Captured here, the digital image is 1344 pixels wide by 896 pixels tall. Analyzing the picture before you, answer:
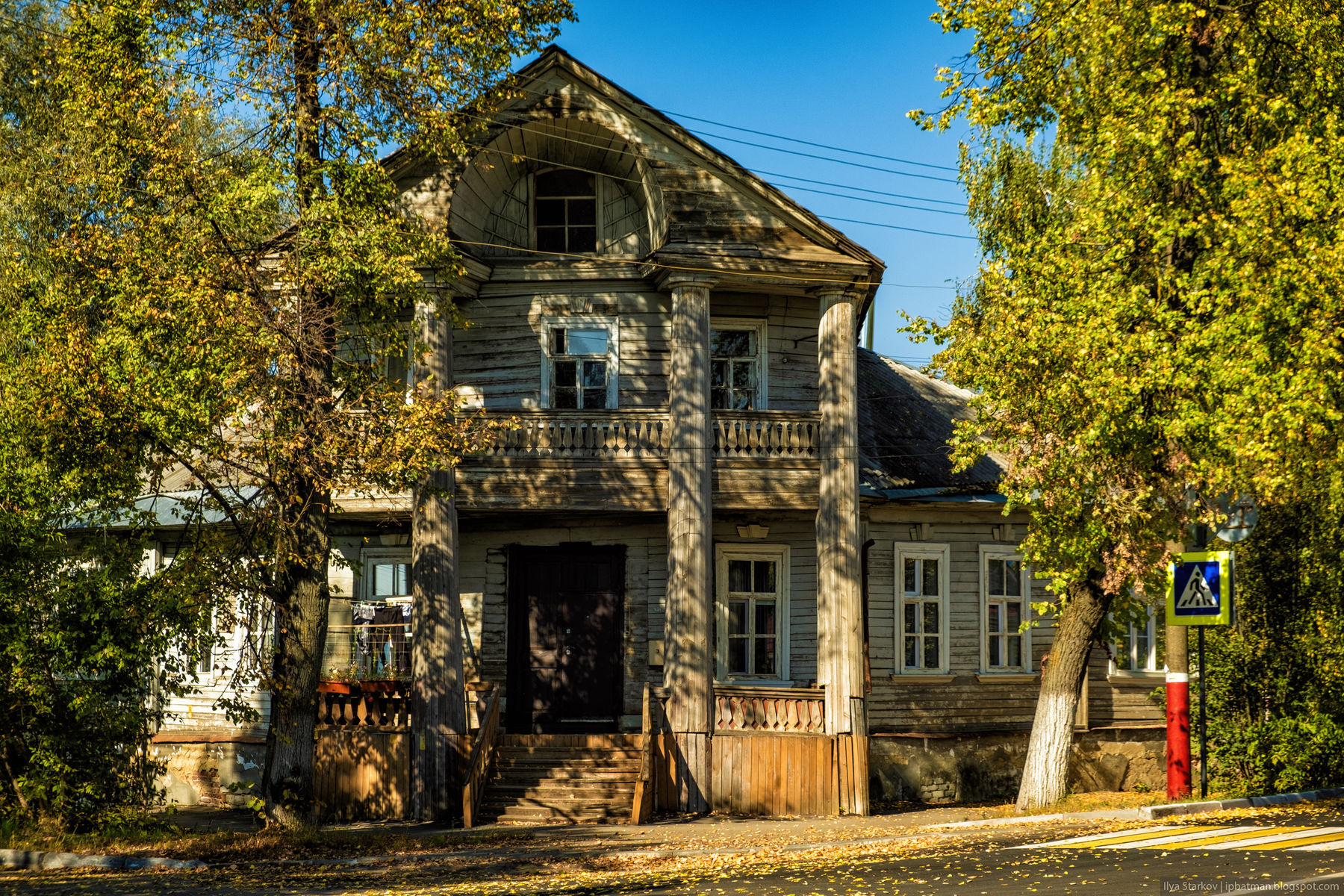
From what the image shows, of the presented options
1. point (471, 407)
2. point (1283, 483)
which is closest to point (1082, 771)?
point (1283, 483)

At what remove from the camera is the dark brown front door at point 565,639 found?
1775 centimetres

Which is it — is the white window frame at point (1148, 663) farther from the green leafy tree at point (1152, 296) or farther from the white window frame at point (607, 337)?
the white window frame at point (607, 337)

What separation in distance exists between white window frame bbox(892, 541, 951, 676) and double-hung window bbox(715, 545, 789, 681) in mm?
2034

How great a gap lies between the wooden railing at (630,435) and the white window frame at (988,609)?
4.65 meters

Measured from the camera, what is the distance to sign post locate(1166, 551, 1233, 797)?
1309cm

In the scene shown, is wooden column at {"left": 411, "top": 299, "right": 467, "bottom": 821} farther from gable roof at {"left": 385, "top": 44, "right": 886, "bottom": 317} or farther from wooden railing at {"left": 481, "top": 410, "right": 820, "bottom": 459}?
gable roof at {"left": 385, "top": 44, "right": 886, "bottom": 317}

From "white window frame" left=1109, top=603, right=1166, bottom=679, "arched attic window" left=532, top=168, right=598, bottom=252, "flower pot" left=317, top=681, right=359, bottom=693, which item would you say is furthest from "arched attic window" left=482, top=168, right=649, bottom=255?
"white window frame" left=1109, top=603, right=1166, bottom=679

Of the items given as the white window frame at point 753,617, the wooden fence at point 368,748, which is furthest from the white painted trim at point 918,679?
the wooden fence at point 368,748

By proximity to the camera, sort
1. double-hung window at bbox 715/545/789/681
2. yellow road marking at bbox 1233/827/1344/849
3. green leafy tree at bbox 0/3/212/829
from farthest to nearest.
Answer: double-hung window at bbox 715/545/789/681 < green leafy tree at bbox 0/3/212/829 < yellow road marking at bbox 1233/827/1344/849

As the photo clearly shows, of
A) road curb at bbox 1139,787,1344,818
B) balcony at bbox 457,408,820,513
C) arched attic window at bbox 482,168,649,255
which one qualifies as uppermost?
arched attic window at bbox 482,168,649,255

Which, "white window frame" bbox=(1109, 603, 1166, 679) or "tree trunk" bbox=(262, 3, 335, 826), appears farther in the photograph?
"white window frame" bbox=(1109, 603, 1166, 679)

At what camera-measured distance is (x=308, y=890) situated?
387 inches

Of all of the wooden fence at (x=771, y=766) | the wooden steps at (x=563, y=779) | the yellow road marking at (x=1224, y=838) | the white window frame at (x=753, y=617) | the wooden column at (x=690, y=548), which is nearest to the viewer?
the yellow road marking at (x=1224, y=838)

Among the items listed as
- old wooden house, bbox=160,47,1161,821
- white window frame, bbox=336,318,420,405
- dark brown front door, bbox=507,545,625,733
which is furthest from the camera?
dark brown front door, bbox=507,545,625,733
